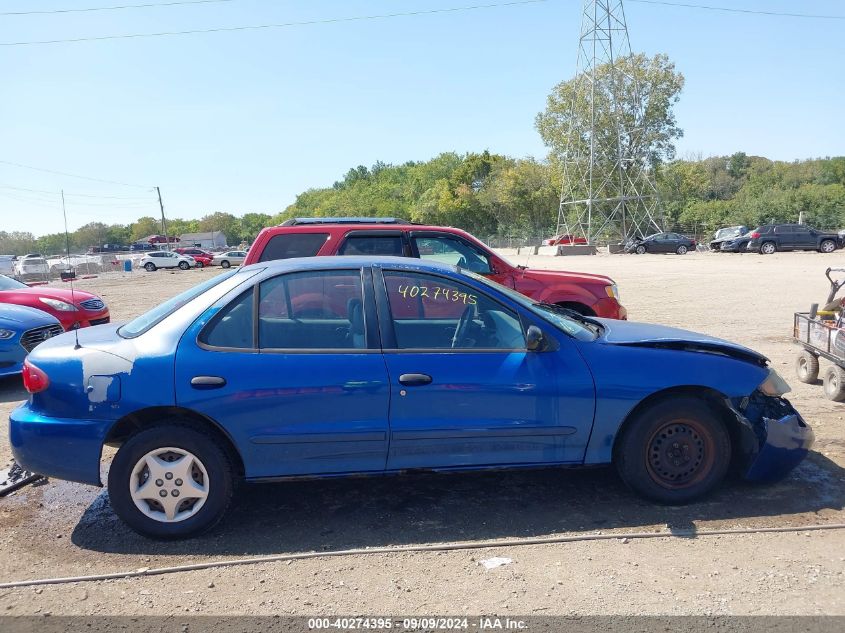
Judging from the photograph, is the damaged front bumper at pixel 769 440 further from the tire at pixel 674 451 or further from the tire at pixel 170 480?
the tire at pixel 170 480

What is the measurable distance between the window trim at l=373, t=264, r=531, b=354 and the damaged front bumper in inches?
58.6

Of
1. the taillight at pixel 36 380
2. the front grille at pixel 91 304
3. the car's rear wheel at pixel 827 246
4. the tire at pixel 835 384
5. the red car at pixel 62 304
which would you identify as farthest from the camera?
the car's rear wheel at pixel 827 246

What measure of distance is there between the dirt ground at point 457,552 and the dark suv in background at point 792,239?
37551 millimetres

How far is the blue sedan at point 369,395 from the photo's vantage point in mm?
3764

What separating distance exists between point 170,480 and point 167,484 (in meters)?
0.03

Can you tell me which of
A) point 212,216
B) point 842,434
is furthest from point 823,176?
point 212,216

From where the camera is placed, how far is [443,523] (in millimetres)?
3973

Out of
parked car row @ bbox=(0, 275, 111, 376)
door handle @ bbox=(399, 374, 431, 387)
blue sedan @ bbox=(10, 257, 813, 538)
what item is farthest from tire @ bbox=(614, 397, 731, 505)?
parked car row @ bbox=(0, 275, 111, 376)

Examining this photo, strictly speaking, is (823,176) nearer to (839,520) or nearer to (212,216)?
(839,520)

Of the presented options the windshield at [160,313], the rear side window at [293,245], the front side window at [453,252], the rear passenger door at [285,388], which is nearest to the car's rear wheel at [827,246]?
the front side window at [453,252]

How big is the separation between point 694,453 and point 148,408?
10.8 feet

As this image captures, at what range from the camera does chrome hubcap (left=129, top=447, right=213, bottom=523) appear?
12.3 ft

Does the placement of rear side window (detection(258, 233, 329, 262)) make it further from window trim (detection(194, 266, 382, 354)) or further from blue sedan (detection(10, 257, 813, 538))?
window trim (detection(194, 266, 382, 354))

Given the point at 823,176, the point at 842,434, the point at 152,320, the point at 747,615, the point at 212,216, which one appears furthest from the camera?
the point at 212,216
